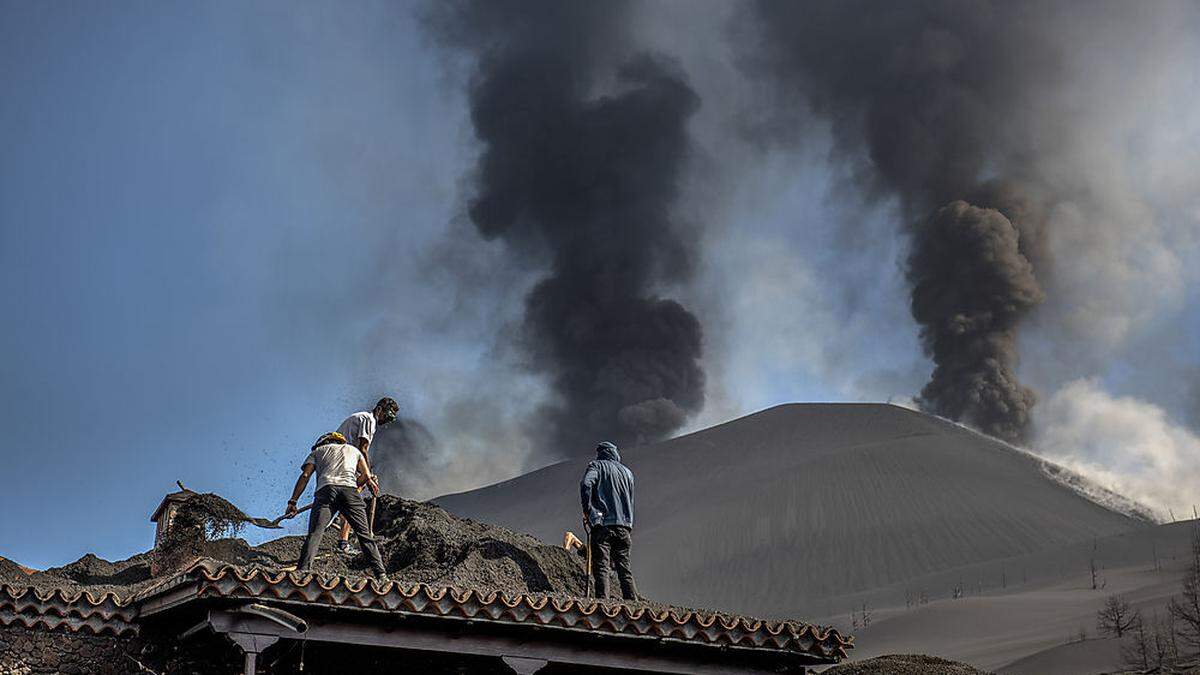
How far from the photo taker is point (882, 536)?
68562 mm

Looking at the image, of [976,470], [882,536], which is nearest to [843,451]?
[976,470]

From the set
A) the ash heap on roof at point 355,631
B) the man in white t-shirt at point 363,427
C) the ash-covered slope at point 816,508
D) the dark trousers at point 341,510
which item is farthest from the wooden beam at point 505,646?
the ash-covered slope at point 816,508

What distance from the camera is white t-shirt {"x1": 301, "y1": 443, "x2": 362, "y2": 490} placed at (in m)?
10.3

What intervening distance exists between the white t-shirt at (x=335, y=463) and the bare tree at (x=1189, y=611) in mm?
29984

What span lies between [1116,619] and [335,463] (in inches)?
1393

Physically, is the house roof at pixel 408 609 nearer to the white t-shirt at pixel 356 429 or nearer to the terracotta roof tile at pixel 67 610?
the terracotta roof tile at pixel 67 610

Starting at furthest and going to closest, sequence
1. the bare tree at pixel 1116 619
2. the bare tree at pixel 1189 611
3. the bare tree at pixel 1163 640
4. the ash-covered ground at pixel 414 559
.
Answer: the bare tree at pixel 1116 619 → the bare tree at pixel 1189 611 → the bare tree at pixel 1163 640 → the ash-covered ground at pixel 414 559

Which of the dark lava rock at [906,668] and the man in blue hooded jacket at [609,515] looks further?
the dark lava rock at [906,668]

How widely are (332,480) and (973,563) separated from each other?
189 feet

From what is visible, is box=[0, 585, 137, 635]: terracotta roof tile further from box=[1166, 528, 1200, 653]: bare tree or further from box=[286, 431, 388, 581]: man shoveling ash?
box=[1166, 528, 1200, 653]: bare tree

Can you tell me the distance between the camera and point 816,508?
73.9 metres

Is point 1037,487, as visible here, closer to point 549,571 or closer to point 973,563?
point 973,563

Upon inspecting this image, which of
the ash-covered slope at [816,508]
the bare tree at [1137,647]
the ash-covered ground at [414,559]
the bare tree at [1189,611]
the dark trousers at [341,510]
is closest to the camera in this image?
the dark trousers at [341,510]

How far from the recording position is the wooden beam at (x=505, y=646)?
819 centimetres
